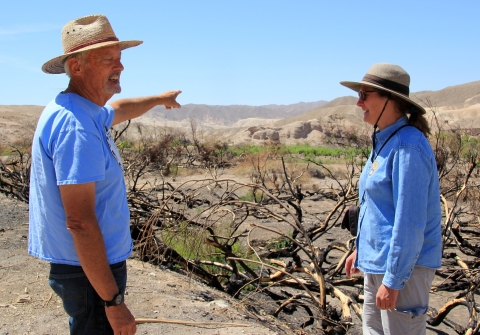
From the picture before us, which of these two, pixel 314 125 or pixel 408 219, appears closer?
pixel 408 219

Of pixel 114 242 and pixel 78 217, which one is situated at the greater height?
pixel 78 217

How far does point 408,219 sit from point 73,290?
134 cm

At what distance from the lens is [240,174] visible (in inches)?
720

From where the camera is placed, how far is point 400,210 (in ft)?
6.45

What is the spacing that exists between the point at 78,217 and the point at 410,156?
1.33 m

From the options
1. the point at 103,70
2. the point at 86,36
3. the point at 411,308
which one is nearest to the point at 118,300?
the point at 103,70

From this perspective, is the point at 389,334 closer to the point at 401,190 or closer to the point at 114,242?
the point at 401,190

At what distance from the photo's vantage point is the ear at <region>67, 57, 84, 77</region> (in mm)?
1774

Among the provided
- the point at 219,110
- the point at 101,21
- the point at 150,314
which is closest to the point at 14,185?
the point at 150,314

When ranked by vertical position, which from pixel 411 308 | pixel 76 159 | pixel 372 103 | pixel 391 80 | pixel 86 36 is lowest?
pixel 411 308

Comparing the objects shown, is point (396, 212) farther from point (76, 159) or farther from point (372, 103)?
point (76, 159)

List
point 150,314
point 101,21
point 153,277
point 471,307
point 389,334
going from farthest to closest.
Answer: point 153,277 < point 471,307 < point 150,314 < point 389,334 < point 101,21

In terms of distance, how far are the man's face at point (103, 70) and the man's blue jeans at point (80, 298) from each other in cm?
66

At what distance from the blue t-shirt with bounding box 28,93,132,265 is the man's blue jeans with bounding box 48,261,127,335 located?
1.9 inches
